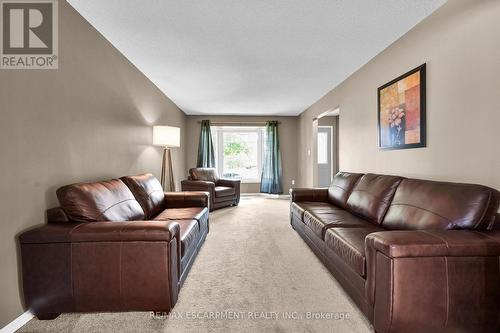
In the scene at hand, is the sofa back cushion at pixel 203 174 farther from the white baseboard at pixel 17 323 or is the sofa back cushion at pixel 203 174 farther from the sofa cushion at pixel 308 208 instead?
the white baseboard at pixel 17 323

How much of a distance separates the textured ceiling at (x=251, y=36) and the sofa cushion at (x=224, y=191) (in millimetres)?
2058

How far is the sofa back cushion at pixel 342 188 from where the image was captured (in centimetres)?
300

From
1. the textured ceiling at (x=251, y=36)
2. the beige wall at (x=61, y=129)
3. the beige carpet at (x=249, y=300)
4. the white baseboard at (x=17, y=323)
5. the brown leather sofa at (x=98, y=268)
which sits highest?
the textured ceiling at (x=251, y=36)

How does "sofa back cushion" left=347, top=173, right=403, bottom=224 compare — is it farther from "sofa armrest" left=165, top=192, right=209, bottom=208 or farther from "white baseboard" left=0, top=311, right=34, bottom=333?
"white baseboard" left=0, top=311, right=34, bottom=333

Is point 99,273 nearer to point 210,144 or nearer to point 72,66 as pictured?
point 72,66

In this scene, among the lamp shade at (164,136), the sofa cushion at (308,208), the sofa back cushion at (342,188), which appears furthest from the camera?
the lamp shade at (164,136)

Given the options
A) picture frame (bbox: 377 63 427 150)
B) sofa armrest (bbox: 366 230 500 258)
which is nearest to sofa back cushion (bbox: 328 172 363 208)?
picture frame (bbox: 377 63 427 150)

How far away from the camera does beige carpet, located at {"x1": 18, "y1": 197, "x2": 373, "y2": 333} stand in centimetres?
151

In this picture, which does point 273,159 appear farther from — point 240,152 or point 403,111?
point 403,111

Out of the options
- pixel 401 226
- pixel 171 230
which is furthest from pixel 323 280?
pixel 171 230

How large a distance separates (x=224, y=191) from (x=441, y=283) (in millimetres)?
4108

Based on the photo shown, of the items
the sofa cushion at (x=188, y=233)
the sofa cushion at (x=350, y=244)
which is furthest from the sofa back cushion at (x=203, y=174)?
the sofa cushion at (x=350, y=244)

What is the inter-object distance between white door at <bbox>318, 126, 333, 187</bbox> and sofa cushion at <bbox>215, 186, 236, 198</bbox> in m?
2.98

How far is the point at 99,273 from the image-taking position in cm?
150
